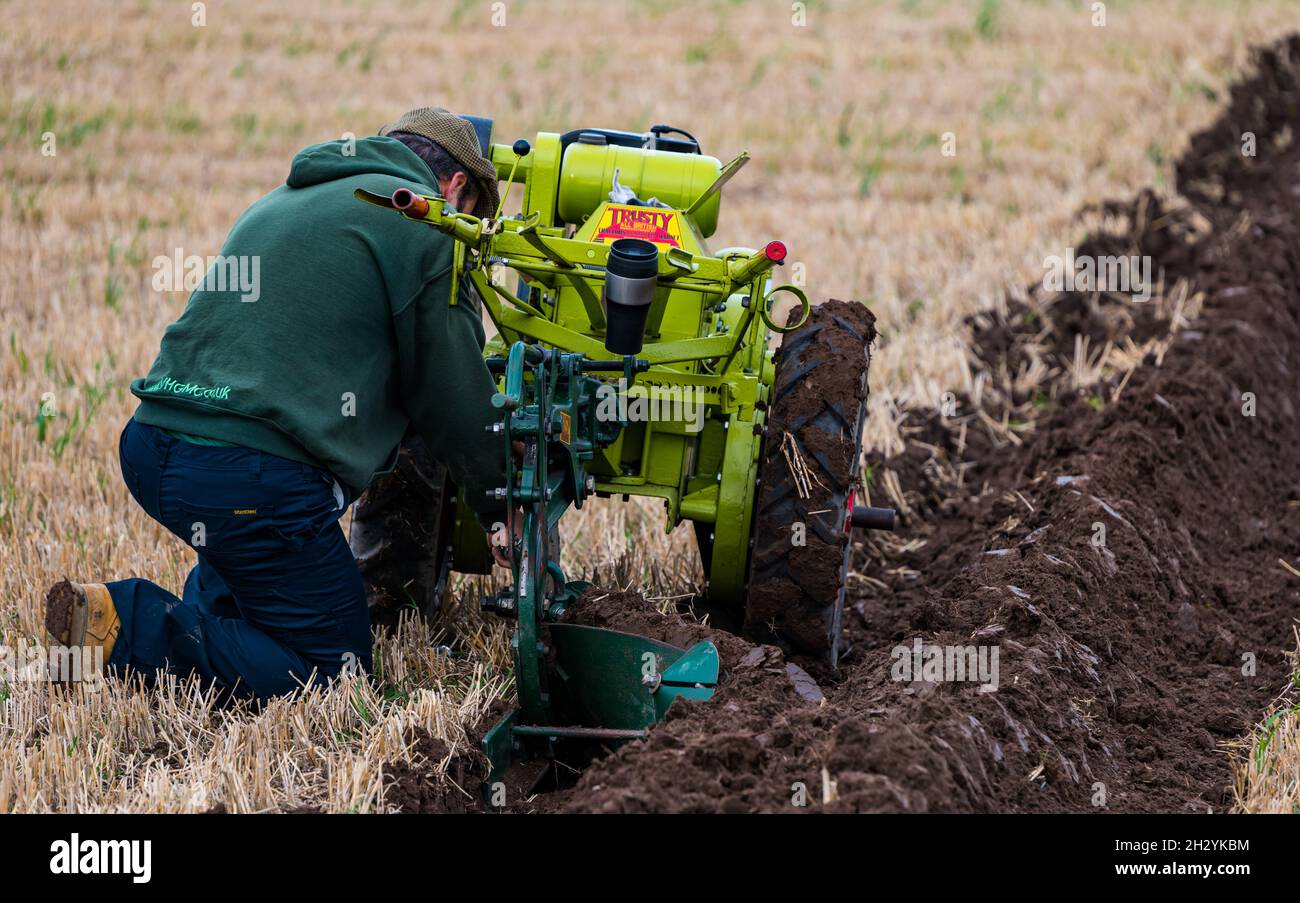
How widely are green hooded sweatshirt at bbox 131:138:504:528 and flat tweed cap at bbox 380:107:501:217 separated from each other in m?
0.21

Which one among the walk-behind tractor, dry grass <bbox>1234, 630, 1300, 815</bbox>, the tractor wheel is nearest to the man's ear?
the walk-behind tractor

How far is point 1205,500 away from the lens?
672 cm

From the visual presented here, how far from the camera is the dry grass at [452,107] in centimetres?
436

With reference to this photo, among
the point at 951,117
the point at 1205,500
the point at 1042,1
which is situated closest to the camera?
Result: the point at 1205,500

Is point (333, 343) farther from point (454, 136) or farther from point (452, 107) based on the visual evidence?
point (452, 107)

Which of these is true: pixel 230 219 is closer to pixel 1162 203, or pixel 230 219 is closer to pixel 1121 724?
pixel 1162 203

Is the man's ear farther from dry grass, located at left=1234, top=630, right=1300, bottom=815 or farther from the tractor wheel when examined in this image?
dry grass, located at left=1234, top=630, right=1300, bottom=815

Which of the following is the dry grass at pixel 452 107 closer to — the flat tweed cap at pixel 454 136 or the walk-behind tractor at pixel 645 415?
the walk-behind tractor at pixel 645 415

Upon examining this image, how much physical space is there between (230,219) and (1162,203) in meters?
6.62

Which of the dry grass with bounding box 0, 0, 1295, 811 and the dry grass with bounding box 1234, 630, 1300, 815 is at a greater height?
the dry grass with bounding box 0, 0, 1295, 811

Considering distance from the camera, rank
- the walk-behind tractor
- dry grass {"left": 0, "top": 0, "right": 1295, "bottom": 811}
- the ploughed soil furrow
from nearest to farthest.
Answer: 1. the ploughed soil furrow
2. the walk-behind tractor
3. dry grass {"left": 0, "top": 0, "right": 1295, "bottom": 811}

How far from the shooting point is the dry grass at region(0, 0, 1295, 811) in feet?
14.3

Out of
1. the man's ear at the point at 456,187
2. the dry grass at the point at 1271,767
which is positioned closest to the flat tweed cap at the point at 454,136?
the man's ear at the point at 456,187

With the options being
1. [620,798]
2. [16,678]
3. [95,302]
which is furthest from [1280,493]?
[95,302]
